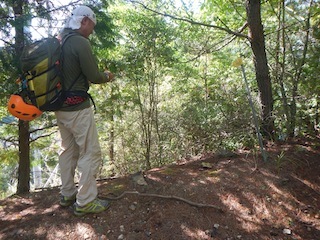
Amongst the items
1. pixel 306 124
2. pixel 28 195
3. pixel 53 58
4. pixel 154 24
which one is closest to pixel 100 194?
pixel 28 195

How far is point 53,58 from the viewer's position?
246 centimetres

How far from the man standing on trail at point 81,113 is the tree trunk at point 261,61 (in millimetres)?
2483

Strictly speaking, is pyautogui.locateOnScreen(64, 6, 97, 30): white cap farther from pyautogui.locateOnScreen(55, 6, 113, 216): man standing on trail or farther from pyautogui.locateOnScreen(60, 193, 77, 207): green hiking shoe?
pyautogui.locateOnScreen(60, 193, 77, 207): green hiking shoe

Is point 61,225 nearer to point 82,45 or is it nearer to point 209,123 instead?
point 82,45

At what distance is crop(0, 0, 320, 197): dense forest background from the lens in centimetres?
396

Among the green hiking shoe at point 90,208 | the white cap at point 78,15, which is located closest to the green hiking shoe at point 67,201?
the green hiking shoe at point 90,208

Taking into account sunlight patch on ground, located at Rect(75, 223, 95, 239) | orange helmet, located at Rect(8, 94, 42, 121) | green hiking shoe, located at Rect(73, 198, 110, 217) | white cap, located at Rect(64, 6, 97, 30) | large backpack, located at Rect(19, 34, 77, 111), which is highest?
white cap, located at Rect(64, 6, 97, 30)

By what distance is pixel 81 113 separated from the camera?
2635 mm

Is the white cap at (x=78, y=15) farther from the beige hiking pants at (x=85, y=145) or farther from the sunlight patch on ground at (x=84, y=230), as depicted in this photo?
the sunlight patch on ground at (x=84, y=230)

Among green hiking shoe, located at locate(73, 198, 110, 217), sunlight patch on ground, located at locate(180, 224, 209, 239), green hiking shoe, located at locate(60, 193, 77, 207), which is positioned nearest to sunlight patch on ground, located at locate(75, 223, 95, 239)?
green hiking shoe, located at locate(73, 198, 110, 217)

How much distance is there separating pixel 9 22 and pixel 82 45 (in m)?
1.82

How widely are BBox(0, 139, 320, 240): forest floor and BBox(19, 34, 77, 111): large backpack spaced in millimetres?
1266

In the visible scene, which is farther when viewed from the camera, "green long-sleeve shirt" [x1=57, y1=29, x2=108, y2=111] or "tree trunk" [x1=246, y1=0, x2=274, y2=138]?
"tree trunk" [x1=246, y1=0, x2=274, y2=138]

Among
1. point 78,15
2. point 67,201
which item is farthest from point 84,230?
point 78,15
